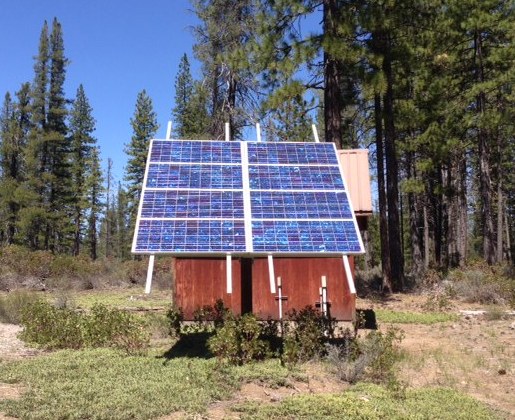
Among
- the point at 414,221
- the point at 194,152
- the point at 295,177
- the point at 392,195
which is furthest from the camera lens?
the point at 414,221

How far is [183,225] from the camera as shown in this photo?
8.26 metres

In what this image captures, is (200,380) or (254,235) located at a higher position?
(254,235)

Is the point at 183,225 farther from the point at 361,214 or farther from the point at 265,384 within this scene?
the point at 361,214

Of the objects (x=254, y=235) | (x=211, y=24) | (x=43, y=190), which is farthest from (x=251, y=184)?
(x=43, y=190)

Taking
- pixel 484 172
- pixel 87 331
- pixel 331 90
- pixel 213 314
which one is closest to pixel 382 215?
pixel 331 90

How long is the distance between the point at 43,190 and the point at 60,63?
37.8 feet

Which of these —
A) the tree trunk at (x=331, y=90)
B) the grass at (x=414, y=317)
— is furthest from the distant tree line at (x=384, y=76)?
the grass at (x=414, y=317)

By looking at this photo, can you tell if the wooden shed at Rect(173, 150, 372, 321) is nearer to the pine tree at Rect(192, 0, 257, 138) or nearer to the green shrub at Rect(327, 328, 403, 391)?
the green shrub at Rect(327, 328, 403, 391)

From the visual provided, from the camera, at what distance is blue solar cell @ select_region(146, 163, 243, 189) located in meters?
9.24

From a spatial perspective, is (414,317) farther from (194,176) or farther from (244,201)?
(194,176)

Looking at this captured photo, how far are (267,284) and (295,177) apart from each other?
5.61 m

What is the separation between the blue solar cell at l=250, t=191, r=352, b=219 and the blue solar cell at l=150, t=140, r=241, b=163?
1353mm

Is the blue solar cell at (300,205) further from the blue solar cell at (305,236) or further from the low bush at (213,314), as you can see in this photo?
the low bush at (213,314)

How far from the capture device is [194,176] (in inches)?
375
